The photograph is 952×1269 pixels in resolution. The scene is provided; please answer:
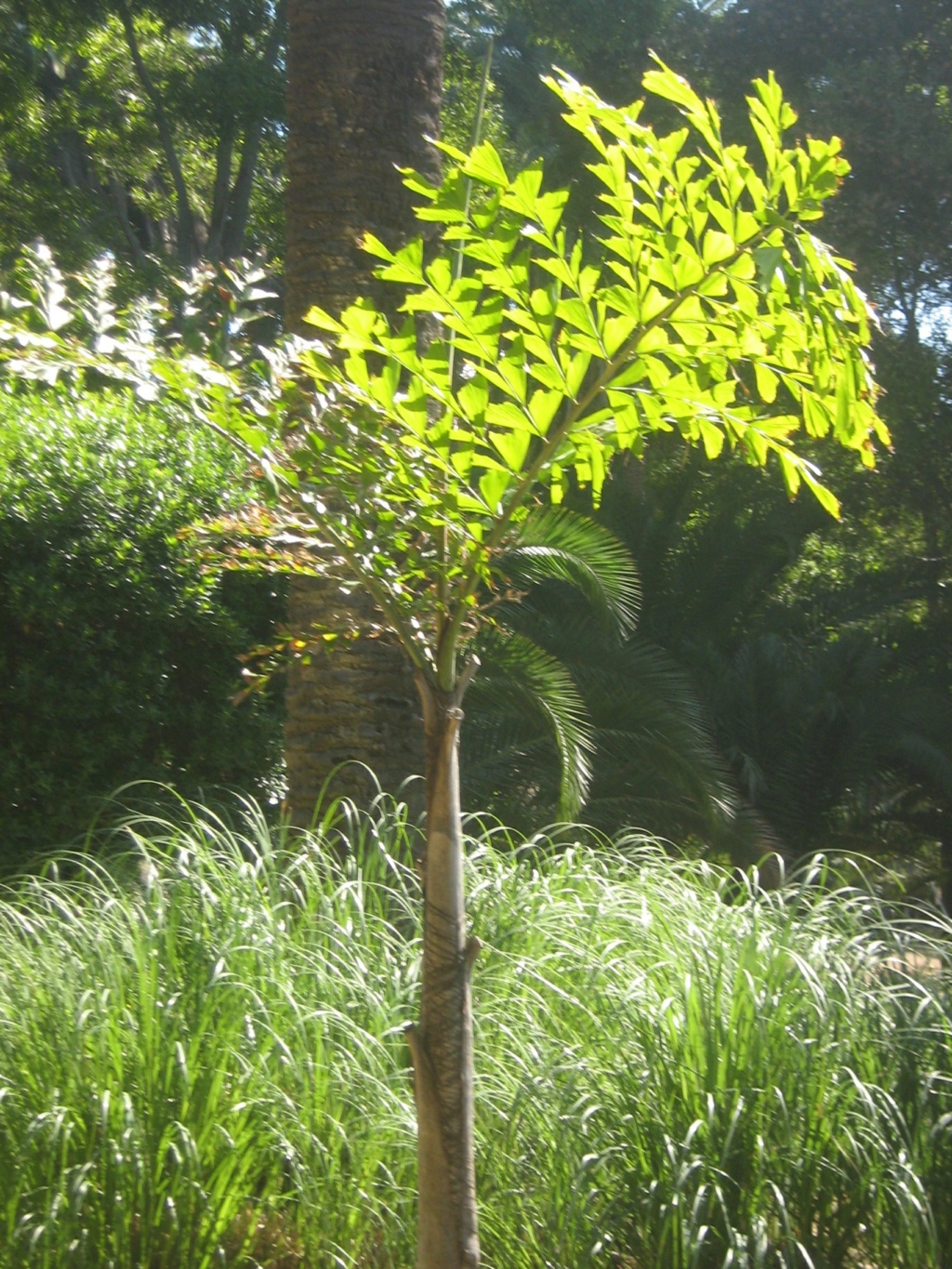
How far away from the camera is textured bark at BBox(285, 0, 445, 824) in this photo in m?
5.40

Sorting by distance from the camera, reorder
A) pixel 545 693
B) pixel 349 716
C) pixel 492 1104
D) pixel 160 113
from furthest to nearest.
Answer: pixel 160 113 < pixel 545 693 < pixel 349 716 < pixel 492 1104

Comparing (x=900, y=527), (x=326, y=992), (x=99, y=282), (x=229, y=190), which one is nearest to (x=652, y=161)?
(x=99, y=282)

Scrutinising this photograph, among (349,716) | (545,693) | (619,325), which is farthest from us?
(545,693)

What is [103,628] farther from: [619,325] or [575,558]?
[619,325]

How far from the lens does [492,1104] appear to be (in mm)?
3213

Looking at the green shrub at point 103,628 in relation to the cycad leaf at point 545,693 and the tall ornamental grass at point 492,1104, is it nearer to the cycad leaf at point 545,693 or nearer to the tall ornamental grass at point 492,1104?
the cycad leaf at point 545,693

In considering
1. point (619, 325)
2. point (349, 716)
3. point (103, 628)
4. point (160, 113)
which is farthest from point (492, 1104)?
point (160, 113)

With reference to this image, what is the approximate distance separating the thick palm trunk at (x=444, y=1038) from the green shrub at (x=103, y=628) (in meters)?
3.20

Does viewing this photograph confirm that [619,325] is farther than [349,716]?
No

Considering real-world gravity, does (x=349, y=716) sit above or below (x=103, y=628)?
below

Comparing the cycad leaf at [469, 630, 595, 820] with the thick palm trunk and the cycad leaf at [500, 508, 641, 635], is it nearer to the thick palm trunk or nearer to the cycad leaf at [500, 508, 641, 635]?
the cycad leaf at [500, 508, 641, 635]

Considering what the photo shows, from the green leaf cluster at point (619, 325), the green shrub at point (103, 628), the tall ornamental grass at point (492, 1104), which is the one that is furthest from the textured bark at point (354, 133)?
the green leaf cluster at point (619, 325)

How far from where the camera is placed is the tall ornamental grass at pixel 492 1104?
9.27 ft

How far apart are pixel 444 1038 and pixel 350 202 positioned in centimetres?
404
